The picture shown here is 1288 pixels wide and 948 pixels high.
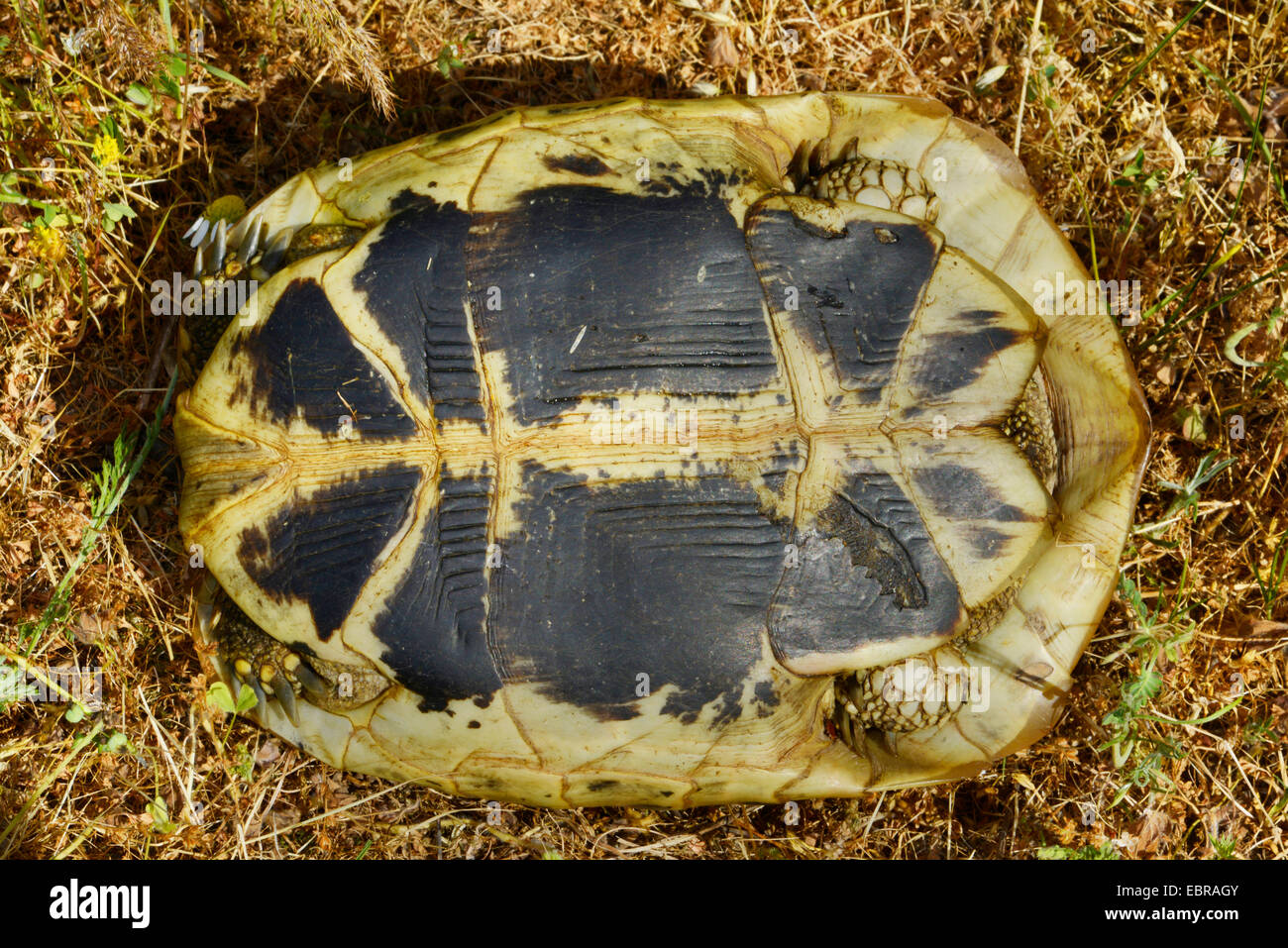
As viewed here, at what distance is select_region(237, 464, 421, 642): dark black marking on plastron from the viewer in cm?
270

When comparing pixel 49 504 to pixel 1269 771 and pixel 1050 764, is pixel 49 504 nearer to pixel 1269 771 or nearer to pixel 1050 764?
pixel 1050 764

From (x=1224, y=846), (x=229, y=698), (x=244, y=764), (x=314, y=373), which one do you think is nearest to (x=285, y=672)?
(x=229, y=698)

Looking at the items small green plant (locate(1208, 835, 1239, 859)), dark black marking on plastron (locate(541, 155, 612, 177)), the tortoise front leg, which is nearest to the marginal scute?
the tortoise front leg

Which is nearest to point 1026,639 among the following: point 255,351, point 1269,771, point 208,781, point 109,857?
point 1269,771

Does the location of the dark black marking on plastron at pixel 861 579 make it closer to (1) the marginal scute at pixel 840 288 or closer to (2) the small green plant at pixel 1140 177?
(1) the marginal scute at pixel 840 288

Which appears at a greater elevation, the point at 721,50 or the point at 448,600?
the point at 721,50

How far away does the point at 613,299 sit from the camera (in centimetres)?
273

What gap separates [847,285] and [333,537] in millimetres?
1662

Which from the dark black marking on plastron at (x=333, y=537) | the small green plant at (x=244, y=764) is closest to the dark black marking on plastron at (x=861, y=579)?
the dark black marking on plastron at (x=333, y=537)

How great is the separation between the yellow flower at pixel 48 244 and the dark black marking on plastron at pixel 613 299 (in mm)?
1894

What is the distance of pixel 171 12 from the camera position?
3.70 meters

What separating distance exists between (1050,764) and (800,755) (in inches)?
49.5

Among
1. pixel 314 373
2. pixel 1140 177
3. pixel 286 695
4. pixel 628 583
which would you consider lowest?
pixel 286 695

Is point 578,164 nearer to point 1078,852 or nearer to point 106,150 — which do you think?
point 106,150
